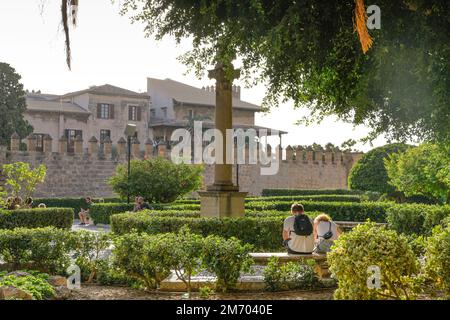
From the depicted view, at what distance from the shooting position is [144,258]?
8.09m

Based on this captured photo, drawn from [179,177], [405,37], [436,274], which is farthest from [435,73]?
[179,177]

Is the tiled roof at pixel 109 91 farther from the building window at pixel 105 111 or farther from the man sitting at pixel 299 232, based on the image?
the man sitting at pixel 299 232

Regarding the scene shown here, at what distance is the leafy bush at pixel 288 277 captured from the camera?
27.1 ft

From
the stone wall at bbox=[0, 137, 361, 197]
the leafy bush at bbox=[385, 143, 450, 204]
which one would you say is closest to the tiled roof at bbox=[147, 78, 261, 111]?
the stone wall at bbox=[0, 137, 361, 197]

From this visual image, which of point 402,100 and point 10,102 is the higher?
point 10,102

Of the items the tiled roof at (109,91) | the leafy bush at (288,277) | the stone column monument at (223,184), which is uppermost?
the tiled roof at (109,91)

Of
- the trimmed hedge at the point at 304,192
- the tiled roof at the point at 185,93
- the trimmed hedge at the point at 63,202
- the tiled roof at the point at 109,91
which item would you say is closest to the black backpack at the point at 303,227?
the trimmed hedge at the point at 63,202

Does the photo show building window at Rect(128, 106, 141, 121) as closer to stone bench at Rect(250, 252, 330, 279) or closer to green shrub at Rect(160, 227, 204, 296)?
stone bench at Rect(250, 252, 330, 279)

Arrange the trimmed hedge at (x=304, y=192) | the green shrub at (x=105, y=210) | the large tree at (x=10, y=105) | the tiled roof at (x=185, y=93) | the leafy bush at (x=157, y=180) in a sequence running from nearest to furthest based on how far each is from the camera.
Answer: the green shrub at (x=105, y=210), the leafy bush at (x=157, y=180), the large tree at (x=10, y=105), the trimmed hedge at (x=304, y=192), the tiled roof at (x=185, y=93)

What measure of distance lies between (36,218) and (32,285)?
1061 cm

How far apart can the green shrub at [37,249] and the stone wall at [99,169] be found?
21707 mm

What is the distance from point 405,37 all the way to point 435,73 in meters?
0.55

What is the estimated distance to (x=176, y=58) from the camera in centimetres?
931

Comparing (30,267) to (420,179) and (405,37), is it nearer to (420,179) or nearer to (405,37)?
(405,37)
